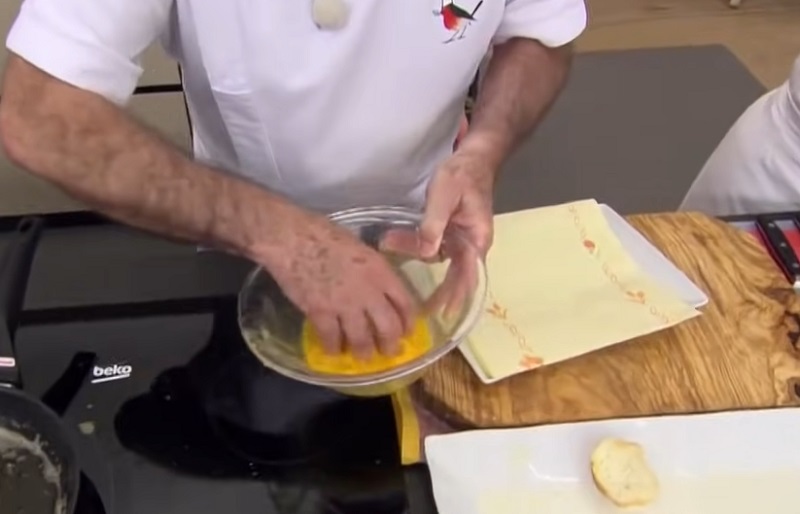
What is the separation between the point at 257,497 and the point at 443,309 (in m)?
0.20

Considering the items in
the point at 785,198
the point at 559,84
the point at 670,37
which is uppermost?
the point at 559,84

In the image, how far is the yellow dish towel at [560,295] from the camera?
81cm

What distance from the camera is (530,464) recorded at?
2.37 feet

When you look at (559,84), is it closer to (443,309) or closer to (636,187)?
(443,309)

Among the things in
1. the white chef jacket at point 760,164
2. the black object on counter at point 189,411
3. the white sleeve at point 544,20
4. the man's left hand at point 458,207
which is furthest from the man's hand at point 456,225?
the white chef jacket at point 760,164

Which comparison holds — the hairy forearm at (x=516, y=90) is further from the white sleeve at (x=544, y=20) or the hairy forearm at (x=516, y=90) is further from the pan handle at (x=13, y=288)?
the pan handle at (x=13, y=288)

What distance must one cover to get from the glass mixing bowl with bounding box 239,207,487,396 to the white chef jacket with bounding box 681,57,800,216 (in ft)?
1.54

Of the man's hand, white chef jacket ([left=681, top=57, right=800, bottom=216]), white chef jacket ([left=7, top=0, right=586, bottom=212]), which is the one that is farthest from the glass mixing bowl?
white chef jacket ([left=681, top=57, right=800, bottom=216])

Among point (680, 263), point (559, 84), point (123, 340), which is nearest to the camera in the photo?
point (123, 340)

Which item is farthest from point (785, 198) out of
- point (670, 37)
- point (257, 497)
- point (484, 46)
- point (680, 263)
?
point (670, 37)

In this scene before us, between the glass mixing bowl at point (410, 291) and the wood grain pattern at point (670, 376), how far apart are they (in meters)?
0.05

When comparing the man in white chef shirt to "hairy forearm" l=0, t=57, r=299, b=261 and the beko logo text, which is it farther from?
the beko logo text

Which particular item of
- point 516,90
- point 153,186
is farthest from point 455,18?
point 153,186

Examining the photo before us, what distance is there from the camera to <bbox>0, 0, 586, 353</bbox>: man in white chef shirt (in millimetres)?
754
